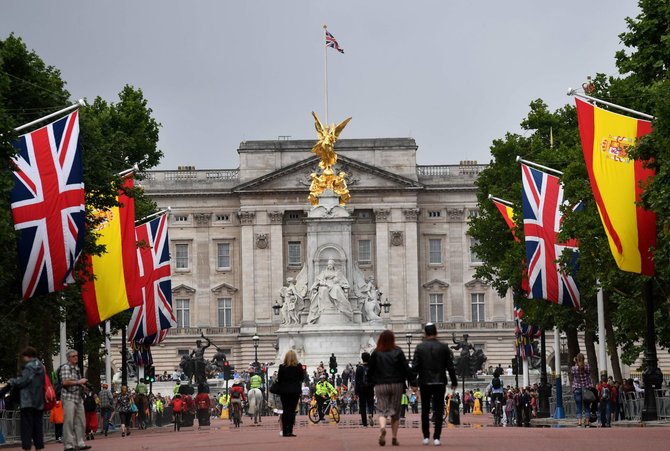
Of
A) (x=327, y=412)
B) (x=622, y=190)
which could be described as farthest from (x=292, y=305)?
→ (x=622, y=190)

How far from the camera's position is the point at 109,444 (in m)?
39.4

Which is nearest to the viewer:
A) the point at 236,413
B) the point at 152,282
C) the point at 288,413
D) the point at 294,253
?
the point at 288,413

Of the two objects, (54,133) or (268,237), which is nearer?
(54,133)

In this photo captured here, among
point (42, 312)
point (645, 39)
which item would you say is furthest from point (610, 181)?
point (42, 312)

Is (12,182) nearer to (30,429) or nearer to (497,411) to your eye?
(30,429)

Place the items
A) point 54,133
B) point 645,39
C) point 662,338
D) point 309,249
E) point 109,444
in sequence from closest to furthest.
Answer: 1. point 109,444
2. point 54,133
3. point 645,39
4. point 662,338
5. point 309,249

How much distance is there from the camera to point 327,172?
3856 inches

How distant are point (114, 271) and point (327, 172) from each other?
149 feet

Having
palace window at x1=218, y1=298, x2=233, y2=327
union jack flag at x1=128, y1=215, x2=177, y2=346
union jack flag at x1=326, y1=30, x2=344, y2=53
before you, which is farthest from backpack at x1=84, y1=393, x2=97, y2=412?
palace window at x1=218, y1=298, x2=233, y2=327

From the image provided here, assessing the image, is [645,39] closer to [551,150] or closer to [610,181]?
[610,181]

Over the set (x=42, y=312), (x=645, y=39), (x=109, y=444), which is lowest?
(x=109, y=444)

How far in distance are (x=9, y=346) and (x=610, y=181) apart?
21.3 metres

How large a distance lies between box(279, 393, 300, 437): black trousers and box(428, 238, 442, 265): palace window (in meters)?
110

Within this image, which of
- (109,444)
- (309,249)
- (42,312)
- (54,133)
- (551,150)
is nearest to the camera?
(109,444)
